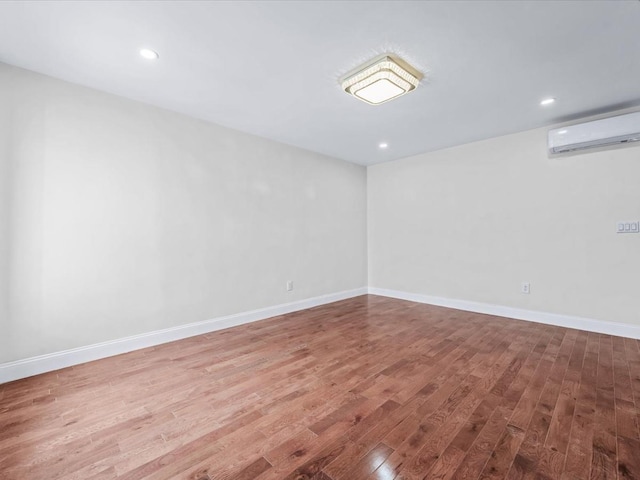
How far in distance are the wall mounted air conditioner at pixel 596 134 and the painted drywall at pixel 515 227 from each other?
0.17 metres

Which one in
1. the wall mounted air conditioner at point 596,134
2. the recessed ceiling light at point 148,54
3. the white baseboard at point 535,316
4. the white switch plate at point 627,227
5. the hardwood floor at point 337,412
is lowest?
the hardwood floor at point 337,412

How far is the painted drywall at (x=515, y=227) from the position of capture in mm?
3008

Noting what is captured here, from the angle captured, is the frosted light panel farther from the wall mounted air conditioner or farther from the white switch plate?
the white switch plate

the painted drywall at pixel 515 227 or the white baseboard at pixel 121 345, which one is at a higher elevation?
the painted drywall at pixel 515 227

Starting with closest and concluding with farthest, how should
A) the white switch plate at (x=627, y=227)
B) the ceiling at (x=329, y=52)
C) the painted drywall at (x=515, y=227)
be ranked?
the ceiling at (x=329, y=52) → the white switch plate at (x=627, y=227) → the painted drywall at (x=515, y=227)

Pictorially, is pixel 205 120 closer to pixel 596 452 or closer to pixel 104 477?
pixel 104 477

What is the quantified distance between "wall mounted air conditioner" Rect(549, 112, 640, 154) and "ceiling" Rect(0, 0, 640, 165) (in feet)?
0.56

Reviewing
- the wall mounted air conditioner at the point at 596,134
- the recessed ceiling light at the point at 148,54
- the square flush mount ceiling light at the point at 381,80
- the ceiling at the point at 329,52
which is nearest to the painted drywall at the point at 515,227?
the wall mounted air conditioner at the point at 596,134

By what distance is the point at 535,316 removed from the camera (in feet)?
11.5

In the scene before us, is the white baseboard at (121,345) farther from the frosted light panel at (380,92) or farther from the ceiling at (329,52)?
the frosted light panel at (380,92)

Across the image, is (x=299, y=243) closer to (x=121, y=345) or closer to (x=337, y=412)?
(x=121, y=345)

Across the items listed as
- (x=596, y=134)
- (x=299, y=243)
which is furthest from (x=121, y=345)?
(x=596, y=134)

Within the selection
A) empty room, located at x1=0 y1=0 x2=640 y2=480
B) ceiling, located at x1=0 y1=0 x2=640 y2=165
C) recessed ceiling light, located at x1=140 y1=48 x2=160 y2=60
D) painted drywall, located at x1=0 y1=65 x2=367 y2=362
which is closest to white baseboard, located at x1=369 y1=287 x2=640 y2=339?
empty room, located at x1=0 y1=0 x2=640 y2=480

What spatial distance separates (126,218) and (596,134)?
505 centimetres
